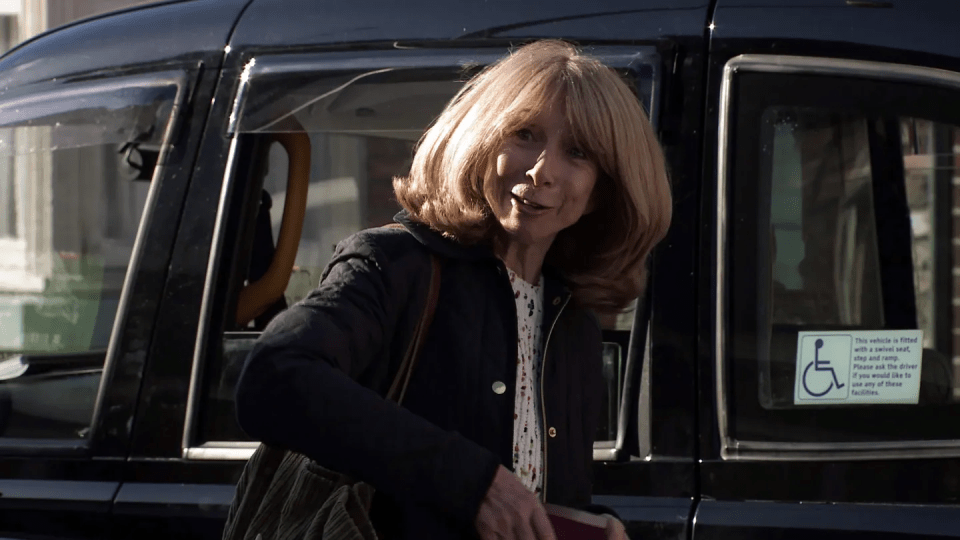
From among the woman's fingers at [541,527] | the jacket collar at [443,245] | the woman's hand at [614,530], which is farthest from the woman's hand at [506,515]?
the jacket collar at [443,245]

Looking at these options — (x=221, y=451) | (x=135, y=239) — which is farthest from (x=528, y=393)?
(x=135, y=239)

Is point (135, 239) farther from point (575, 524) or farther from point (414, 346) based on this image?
point (575, 524)

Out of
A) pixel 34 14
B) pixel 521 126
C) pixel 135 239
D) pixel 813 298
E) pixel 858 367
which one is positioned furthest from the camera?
pixel 34 14

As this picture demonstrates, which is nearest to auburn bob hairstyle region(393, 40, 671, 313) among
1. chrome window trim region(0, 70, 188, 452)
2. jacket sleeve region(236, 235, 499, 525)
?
jacket sleeve region(236, 235, 499, 525)

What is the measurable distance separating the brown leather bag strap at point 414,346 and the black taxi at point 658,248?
722mm

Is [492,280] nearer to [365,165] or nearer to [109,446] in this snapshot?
[109,446]

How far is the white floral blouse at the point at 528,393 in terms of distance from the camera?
1761 millimetres

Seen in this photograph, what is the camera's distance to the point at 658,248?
2320 millimetres

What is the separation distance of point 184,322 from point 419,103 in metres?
0.62

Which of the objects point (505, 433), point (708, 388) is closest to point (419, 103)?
point (708, 388)

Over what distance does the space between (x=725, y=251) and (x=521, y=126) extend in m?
0.69

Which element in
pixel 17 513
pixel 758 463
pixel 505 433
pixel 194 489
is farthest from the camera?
pixel 17 513

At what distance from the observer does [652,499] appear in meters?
2.28

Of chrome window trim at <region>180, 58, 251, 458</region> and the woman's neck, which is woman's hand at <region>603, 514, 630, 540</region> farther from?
chrome window trim at <region>180, 58, 251, 458</region>
